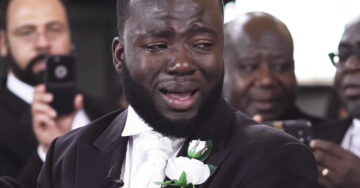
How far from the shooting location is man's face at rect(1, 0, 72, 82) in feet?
14.7

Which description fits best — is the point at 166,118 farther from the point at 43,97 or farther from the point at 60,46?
the point at 60,46

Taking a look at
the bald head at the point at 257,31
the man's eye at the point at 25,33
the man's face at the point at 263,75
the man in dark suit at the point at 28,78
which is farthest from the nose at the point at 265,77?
the man's eye at the point at 25,33

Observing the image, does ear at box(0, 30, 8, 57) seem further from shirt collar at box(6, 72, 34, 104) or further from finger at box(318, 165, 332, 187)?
finger at box(318, 165, 332, 187)

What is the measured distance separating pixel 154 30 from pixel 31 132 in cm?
188

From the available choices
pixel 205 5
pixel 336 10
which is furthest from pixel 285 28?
pixel 336 10

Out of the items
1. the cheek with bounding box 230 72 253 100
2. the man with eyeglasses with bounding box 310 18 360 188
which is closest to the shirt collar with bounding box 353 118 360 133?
the man with eyeglasses with bounding box 310 18 360 188

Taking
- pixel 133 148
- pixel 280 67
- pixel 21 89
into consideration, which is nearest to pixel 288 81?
pixel 280 67

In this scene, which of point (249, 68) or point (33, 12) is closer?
→ point (249, 68)

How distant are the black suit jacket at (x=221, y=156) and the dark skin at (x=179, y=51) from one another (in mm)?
133

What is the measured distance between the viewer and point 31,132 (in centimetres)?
433

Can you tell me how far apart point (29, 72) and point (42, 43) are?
0.57 feet

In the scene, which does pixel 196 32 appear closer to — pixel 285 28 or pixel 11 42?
pixel 285 28

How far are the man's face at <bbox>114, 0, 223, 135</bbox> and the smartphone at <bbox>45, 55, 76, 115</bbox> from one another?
164 cm

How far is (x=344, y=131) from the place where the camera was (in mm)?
4340
